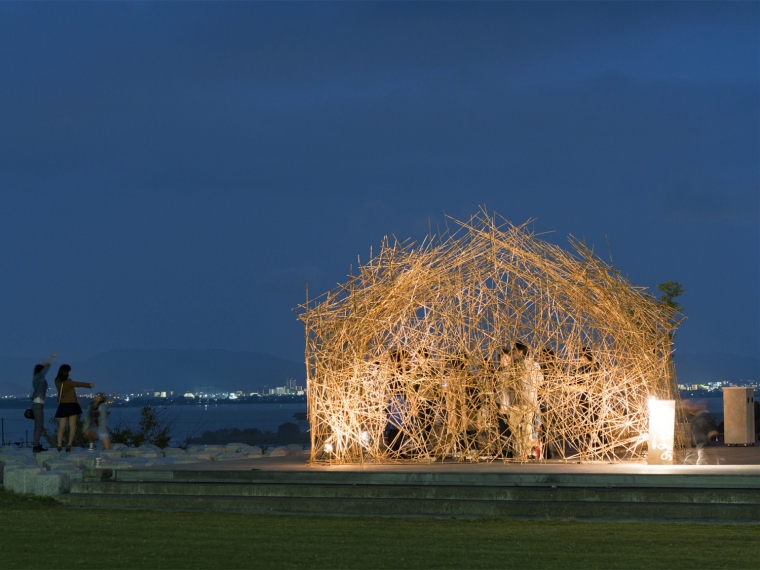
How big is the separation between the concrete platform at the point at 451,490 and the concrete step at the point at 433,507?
Result: 0.04ft

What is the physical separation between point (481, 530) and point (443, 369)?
563 cm

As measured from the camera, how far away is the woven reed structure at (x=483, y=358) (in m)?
17.7

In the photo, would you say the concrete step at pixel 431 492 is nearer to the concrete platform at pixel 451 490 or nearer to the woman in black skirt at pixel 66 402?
the concrete platform at pixel 451 490

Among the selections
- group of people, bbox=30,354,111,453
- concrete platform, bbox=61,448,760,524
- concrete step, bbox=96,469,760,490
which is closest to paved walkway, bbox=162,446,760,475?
concrete platform, bbox=61,448,760,524

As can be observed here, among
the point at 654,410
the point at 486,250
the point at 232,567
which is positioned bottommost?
the point at 232,567

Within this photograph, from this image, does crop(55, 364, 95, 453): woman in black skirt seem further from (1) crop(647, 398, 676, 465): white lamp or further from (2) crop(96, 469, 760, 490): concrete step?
(1) crop(647, 398, 676, 465): white lamp

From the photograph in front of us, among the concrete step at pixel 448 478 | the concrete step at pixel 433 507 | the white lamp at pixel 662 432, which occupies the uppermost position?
the white lamp at pixel 662 432

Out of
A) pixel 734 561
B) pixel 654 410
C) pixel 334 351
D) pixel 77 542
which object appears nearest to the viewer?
pixel 734 561

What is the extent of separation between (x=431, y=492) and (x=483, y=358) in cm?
377

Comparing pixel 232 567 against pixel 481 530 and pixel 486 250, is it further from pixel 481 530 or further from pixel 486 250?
pixel 486 250

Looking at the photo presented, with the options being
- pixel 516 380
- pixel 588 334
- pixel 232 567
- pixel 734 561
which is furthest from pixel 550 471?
pixel 232 567

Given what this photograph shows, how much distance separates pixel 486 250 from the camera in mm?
18453

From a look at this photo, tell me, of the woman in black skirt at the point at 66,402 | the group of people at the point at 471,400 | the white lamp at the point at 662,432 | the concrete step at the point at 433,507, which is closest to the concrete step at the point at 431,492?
the concrete step at the point at 433,507

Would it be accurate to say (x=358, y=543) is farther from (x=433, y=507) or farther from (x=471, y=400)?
(x=471, y=400)
